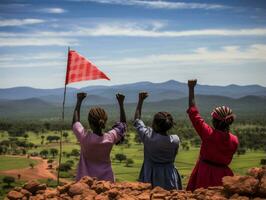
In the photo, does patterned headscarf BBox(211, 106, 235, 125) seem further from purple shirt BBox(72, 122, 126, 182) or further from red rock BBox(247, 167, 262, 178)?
purple shirt BBox(72, 122, 126, 182)

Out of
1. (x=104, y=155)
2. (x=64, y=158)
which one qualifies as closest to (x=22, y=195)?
(x=104, y=155)

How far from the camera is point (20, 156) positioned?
259 feet

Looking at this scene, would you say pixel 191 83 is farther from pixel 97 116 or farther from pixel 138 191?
pixel 138 191

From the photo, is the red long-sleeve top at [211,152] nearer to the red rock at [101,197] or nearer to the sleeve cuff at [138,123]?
the sleeve cuff at [138,123]

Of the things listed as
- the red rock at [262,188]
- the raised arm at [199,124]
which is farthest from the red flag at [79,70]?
the red rock at [262,188]

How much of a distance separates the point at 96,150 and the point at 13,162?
67870 millimetres

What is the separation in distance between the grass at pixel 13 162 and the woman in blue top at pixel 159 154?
60.9m

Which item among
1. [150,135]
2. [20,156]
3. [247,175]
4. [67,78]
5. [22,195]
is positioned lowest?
[20,156]

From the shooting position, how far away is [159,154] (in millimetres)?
6582

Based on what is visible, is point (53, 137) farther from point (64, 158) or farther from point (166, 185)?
point (166, 185)

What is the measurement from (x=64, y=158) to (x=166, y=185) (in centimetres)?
7296

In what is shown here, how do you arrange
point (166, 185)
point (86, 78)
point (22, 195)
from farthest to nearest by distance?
point (86, 78), point (166, 185), point (22, 195)

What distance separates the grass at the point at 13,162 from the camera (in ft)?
217

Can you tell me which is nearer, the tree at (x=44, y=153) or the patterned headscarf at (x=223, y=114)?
the patterned headscarf at (x=223, y=114)
